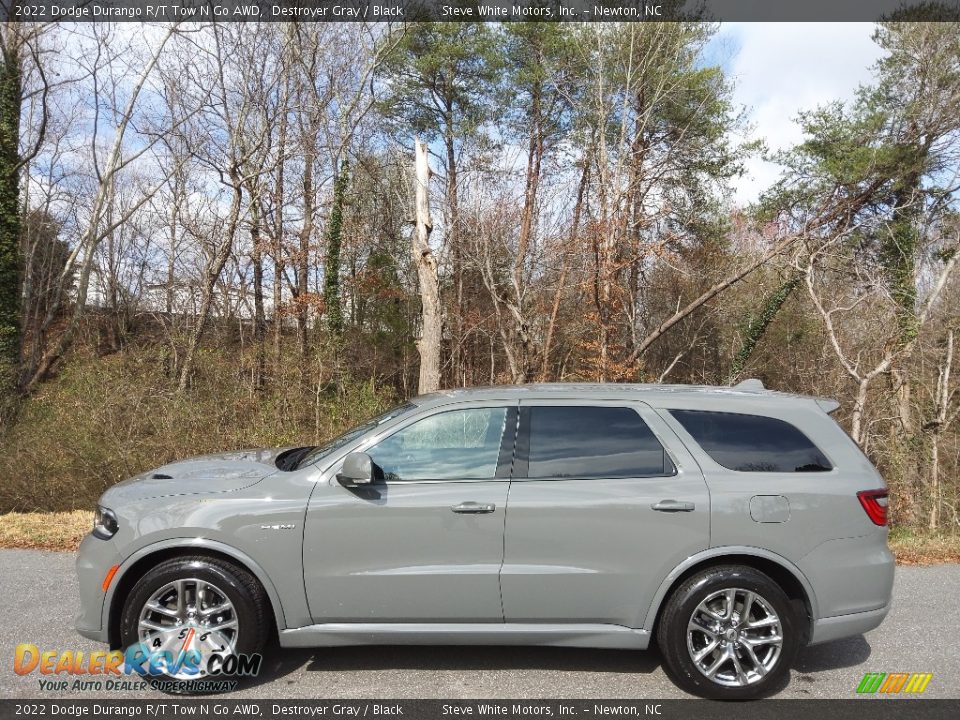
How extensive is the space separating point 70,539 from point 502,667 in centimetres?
495

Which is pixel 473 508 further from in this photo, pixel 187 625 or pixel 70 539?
pixel 70 539

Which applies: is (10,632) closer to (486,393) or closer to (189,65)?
(486,393)

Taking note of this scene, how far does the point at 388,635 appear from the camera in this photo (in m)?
3.72

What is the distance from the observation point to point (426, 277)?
14688 mm

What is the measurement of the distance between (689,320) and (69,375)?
18.8m

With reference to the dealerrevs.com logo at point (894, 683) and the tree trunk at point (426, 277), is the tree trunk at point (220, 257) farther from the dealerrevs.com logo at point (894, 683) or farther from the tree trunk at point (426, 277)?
the dealerrevs.com logo at point (894, 683)

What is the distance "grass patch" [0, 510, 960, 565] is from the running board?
4.05 m

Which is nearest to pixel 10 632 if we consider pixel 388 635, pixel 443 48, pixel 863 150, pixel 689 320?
pixel 388 635

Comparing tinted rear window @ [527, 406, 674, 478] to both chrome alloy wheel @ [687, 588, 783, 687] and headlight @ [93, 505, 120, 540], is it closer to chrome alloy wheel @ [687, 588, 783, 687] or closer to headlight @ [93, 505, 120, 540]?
chrome alloy wheel @ [687, 588, 783, 687]

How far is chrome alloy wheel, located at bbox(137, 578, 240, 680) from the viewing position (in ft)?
12.1

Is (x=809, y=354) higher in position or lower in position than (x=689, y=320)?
lower

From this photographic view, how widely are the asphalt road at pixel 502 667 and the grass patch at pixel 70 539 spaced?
175 cm

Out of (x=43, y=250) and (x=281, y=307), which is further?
(x=43, y=250)

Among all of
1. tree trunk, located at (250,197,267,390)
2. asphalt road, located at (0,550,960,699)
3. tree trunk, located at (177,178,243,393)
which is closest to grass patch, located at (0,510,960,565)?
asphalt road, located at (0,550,960,699)
